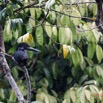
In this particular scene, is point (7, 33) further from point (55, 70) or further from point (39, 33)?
point (55, 70)

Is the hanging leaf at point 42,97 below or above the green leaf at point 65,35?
below

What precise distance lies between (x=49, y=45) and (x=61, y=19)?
34 cm

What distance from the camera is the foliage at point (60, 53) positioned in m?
2.13

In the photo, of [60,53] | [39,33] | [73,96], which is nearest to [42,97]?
[73,96]

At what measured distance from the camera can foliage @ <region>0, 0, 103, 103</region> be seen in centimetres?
213

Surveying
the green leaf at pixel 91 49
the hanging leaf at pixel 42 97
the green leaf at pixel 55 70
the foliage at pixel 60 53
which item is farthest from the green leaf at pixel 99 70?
the hanging leaf at pixel 42 97

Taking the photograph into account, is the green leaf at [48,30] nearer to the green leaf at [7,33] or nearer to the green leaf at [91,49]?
the green leaf at [7,33]

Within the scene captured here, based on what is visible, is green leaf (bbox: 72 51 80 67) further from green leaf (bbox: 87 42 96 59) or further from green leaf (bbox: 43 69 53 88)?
green leaf (bbox: 43 69 53 88)

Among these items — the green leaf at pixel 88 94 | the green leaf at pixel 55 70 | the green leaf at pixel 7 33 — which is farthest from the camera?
the green leaf at pixel 55 70

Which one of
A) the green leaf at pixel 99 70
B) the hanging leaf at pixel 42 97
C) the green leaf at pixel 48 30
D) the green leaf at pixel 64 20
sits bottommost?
the hanging leaf at pixel 42 97

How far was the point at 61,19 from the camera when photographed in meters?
2.12

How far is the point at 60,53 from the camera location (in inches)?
93.5

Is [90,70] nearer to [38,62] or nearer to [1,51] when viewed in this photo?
[38,62]

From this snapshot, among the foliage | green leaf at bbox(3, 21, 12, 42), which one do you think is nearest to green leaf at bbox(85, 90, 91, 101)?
the foliage
